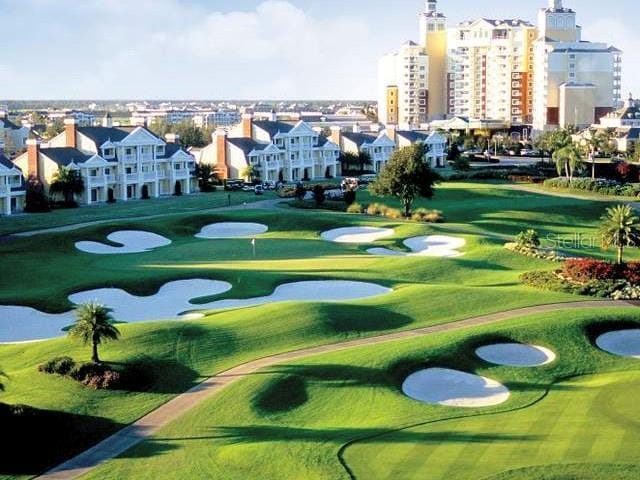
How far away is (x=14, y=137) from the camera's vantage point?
150375 mm

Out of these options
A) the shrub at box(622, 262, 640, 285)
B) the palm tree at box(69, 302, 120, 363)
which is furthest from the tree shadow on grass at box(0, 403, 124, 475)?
the shrub at box(622, 262, 640, 285)

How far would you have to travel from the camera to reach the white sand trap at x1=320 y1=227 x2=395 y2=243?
71.6 meters

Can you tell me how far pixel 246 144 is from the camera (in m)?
117

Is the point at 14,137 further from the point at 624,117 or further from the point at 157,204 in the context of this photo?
the point at 624,117

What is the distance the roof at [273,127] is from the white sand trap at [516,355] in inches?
3365

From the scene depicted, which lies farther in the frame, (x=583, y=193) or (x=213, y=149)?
(x=213, y=149)

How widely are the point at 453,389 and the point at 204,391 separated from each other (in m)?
8.31

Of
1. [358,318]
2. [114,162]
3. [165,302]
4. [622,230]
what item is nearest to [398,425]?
[358,318]

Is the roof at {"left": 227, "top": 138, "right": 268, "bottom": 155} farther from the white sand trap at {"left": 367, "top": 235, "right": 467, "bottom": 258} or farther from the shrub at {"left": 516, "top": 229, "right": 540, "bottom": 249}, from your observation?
the shrub at {"left": 516, "top": 229, "right": 540, "bottom": 249}

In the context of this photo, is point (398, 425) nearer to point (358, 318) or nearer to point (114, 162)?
point (358, 318)

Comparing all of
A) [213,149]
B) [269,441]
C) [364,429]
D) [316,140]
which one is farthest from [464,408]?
[316,140]

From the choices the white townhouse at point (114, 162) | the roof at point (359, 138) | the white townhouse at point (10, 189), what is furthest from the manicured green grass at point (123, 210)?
the roof at point (359, 138)

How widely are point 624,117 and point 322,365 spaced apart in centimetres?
14726

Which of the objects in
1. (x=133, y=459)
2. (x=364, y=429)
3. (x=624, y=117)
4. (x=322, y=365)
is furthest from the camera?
(x=624, y=117)
